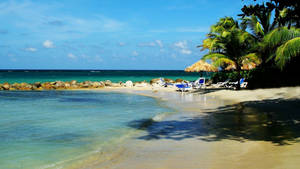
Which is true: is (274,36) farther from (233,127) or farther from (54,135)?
(54,135)

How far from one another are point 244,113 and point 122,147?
599cm

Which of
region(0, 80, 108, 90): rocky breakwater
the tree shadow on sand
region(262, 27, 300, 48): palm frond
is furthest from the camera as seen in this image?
region(0, 80, 108, 90): rocky breakwater

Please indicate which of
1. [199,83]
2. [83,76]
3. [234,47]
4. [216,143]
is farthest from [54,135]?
[83,76]

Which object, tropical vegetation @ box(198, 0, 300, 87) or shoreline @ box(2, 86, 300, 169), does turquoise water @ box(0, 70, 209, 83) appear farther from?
shoreline @ box(2, 86, 300, 169)

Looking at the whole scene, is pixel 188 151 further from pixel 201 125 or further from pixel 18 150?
pixel 18 150

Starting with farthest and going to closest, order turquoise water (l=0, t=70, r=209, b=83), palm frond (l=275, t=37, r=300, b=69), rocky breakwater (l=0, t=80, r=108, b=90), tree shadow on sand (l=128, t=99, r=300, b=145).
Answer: turquoise water (l=0, t=70, r=209, b=83) → rocky breakwater (l=0, t=80, r=108, b=90) → palm frond (l=275, t=37, r=300, b=69) → tree shadow on sand (l=128, t=99, r=300, b=145)

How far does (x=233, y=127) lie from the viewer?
796 centimetres

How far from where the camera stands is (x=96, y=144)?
6840 mm

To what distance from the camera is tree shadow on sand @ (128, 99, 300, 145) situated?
6.76 metres

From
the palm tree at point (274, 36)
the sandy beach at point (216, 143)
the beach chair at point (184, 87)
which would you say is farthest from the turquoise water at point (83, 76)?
the sandy beach at point (216, 143)

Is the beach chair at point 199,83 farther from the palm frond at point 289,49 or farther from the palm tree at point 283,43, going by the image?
the palm frond at point 289,49

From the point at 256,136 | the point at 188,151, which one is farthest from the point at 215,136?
the point at 188,151


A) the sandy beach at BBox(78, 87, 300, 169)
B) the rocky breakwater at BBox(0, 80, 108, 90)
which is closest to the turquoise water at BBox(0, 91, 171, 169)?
the sandy beach at BBox(78, 87, 300, 169)

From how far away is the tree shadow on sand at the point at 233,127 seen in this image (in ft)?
22.2
